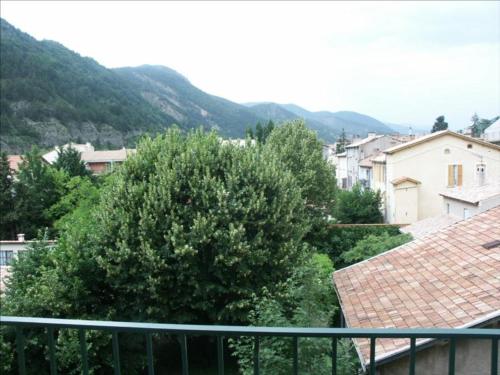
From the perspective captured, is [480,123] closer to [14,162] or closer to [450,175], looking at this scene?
[450,175]

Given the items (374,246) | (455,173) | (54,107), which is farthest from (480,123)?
(54,107)

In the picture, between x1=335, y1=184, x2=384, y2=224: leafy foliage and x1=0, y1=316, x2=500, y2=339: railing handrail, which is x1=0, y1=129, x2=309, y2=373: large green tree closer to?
x1=0, y1=316, x2=500, y2=339: railing handrail

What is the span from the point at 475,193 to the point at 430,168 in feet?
36.4

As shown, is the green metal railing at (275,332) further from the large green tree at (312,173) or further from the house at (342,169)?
the house at (342,169)

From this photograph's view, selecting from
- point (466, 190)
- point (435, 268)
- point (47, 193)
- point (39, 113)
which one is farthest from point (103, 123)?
point (435, 268)

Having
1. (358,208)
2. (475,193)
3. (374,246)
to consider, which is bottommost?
(374,246)

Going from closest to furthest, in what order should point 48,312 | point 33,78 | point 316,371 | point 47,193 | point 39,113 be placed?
point 316,371, point 48,312, point 47,193, point 39,113, point 33,78

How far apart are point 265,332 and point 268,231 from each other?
12373 mm

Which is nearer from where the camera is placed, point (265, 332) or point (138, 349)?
point (265, 332)

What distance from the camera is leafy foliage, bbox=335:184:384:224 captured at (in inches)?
1302

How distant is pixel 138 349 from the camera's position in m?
13.4

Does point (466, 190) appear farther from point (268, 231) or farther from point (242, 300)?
point (242, 300)

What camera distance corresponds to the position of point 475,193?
23.1 metres

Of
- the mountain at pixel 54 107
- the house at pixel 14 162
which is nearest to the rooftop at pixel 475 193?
the house at pixel 14 162
